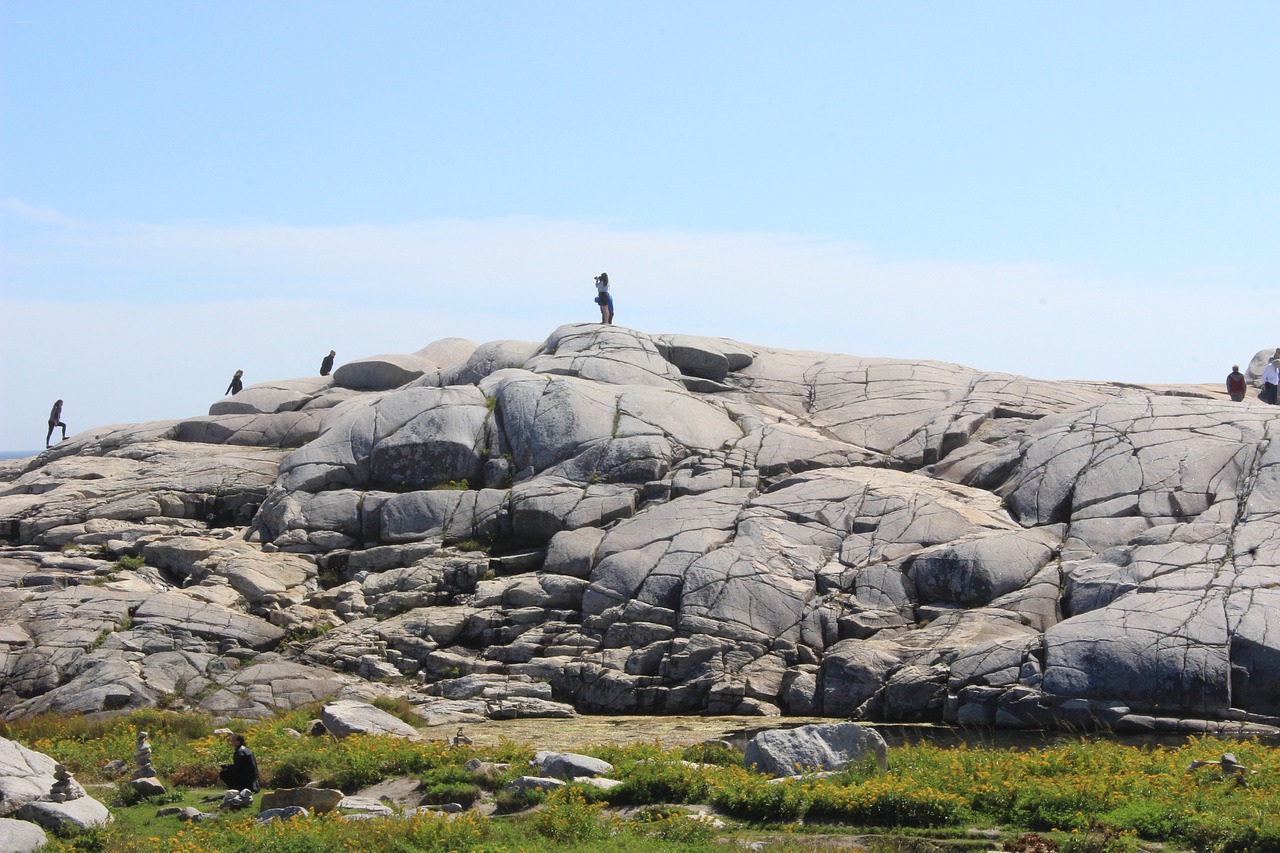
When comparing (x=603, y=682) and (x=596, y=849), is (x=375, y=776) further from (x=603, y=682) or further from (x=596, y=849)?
(x=603, y=682)

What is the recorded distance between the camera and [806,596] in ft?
98.5

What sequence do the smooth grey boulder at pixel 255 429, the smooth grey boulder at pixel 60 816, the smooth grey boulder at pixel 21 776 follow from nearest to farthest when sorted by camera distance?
the smooth grey boulder at pixel 60 816 → the smooth grey boulder at pixel 21 776 → the smooth grey boulder at pixel 255 429

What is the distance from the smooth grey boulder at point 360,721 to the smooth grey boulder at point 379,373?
21.0 m

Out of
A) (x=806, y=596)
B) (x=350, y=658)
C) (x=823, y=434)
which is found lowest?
(x=350, y=658)

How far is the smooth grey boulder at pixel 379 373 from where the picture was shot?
45281mm

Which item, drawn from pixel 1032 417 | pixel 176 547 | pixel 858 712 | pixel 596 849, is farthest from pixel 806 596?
pixel 176 547

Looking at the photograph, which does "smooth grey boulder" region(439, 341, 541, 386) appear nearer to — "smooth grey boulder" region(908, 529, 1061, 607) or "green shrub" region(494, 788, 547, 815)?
"smooth grey boulder" region(908, 529, 1061, 607)

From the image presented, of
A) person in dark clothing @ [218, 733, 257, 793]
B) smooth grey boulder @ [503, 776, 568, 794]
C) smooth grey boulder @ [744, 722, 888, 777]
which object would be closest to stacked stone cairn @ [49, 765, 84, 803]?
person in dark clothing @ [218, 733, 257, 793]

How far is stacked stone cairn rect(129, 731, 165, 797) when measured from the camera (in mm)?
20266

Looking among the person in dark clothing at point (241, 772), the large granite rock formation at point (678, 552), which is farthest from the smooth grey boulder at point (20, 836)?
the large granite rock formation at point (678, 552)

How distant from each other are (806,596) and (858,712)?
3.77 metres

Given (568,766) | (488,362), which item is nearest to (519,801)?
(568,766)

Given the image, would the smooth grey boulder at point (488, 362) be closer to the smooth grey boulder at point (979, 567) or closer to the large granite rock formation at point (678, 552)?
the large granite rock formation at point (678, 552)

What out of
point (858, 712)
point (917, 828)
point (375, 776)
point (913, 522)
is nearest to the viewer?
point (917, 828)
